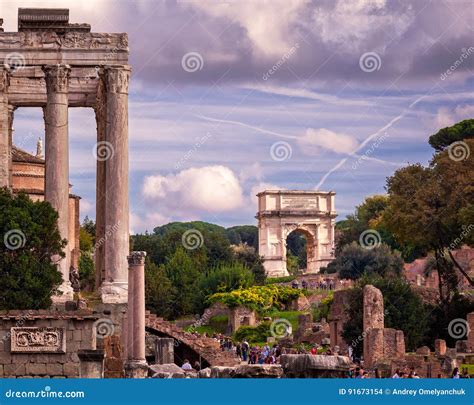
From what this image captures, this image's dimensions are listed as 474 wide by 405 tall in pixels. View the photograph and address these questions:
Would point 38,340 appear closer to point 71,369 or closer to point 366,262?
point 71,369

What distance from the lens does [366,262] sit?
314 feet

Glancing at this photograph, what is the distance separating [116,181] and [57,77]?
361 centimetres

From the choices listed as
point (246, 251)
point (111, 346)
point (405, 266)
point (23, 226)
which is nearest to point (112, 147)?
point (23, 226)

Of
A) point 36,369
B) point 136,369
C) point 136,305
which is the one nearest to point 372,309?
point 136,305

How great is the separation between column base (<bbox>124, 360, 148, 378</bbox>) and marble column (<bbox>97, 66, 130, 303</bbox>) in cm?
1212

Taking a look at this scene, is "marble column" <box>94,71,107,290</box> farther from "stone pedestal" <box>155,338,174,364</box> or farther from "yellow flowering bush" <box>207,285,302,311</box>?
"yellow flowering bush" <box>207,285,302,311</box>

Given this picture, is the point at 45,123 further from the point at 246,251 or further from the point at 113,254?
Result: the point at 246,251

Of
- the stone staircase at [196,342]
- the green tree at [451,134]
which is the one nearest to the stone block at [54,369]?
the stone staircase at [196,342]

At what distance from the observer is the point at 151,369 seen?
121ft

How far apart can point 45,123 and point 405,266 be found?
4947 cm

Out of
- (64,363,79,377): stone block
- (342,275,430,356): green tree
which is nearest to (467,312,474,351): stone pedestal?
(342,275,430,356): green tree

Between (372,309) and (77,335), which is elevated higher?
(372,309)

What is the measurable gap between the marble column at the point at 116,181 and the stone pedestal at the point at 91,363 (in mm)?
14385

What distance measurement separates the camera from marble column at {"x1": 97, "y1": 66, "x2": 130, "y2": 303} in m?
49.4
